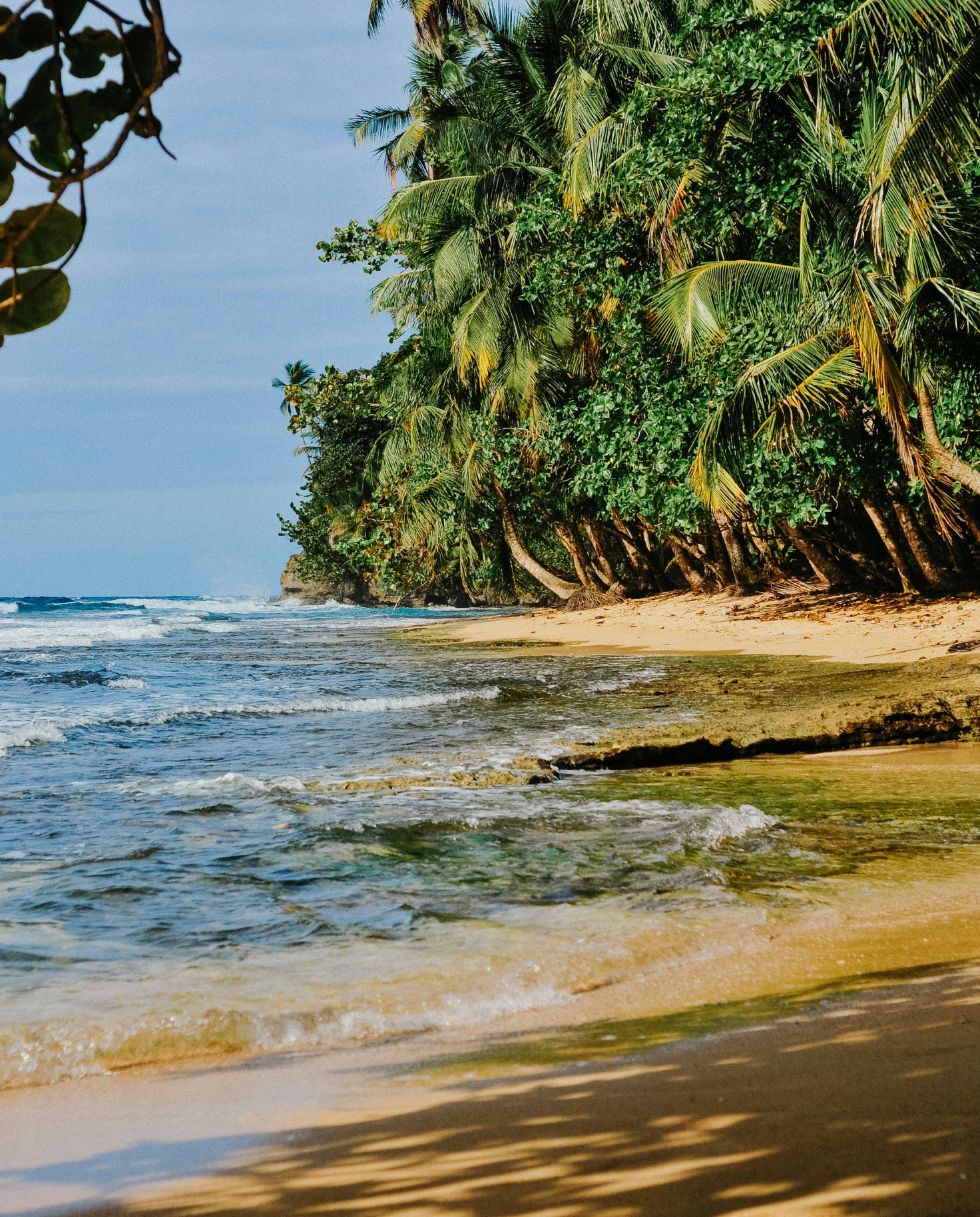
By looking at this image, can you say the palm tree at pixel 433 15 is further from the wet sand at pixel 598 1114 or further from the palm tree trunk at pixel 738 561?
the wet sand at pixel 598 1114

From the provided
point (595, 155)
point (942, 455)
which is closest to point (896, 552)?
point (942, 455)

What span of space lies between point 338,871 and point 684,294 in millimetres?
10570

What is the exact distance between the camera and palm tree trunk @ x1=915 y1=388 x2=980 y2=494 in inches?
458

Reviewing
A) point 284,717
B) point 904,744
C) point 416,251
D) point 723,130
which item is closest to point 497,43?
point 416,251

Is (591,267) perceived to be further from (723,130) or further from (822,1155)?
(822,1155)

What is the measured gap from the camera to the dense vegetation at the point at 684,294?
1112cm

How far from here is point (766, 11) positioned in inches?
482

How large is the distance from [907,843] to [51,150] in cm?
408

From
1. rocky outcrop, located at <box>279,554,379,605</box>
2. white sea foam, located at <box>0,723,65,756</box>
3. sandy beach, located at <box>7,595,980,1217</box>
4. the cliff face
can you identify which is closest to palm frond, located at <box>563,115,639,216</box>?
white sea foam, located at <box>0,723,65,756</box>

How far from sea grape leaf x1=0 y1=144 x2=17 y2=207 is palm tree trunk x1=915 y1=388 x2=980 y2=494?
11.9m

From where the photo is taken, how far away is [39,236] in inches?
53.2

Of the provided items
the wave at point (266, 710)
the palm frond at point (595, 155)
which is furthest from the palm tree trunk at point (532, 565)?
the wave at point (266, 710)

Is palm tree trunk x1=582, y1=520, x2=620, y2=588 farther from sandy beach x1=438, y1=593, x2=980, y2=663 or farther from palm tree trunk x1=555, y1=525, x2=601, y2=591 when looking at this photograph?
sandy beach x1=438, y1=593, x2=980, y2=663

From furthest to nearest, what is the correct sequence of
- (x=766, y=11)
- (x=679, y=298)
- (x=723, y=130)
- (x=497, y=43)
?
(x=497, y=43) < (x=723, y=130) < (x=679, y=298) < (x=766, y=11)
